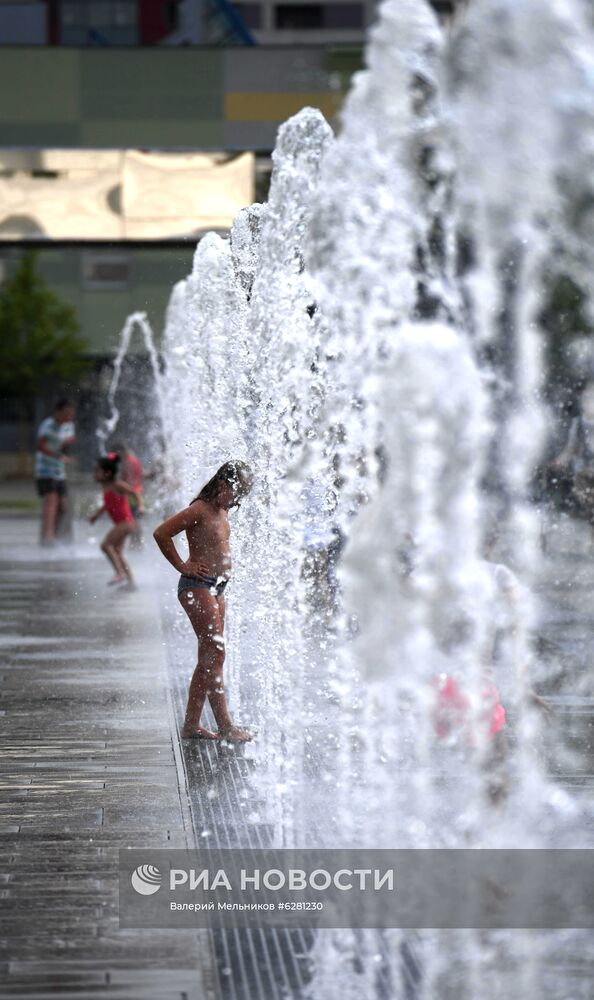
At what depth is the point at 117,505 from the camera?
1588 centimetres

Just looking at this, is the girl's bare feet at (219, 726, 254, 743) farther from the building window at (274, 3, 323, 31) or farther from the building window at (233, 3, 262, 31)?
the building window at (274, 3, 323, 31)

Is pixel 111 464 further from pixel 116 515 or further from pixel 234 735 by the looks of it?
pixel 234 735

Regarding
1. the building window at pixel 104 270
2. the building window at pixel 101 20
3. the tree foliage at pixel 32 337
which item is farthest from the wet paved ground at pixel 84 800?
the building window at pixel 101 20

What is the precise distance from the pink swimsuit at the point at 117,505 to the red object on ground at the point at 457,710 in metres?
9.78

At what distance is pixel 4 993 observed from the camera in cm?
484

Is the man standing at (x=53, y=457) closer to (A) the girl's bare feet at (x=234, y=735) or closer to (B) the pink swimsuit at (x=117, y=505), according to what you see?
(B) the pink swimsuit at (x=117, y=505)

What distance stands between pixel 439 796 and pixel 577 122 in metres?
2.79

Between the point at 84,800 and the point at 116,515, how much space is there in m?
8.80

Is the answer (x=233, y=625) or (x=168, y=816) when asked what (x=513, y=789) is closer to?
(x=168, y=816)

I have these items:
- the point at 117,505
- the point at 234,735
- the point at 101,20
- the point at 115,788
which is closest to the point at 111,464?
the point at 117,505

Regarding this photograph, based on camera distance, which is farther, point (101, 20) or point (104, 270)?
point (101, 20)

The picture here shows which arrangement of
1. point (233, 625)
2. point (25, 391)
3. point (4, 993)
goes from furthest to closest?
point (25, 391), point (233, 625), point (4, 993)

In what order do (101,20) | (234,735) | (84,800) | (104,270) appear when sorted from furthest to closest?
(101,20) → (104,270) → (234,735) → (84,800)

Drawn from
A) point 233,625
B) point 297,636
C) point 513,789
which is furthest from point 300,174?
point 513,789
